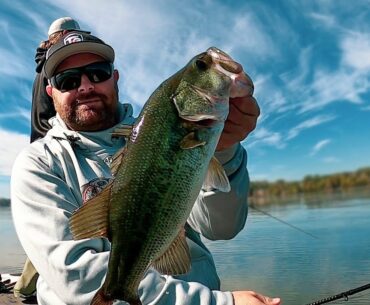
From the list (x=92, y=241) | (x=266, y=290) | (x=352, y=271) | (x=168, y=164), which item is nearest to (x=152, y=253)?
(x=168, y=164)

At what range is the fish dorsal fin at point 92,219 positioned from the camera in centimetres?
177

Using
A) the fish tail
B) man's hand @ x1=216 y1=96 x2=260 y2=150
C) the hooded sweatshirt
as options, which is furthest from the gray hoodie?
the hooded sweatshirt

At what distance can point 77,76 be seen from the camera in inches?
135

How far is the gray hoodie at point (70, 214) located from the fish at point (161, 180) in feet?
1.71

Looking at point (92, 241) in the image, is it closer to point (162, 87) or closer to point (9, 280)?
point (162, 87)

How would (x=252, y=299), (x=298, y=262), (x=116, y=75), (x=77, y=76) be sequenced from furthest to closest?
1. (x=298, y=262)
2. (x=116, y=75)
3. (x=77, y=76)
4. (x=252, y=299)

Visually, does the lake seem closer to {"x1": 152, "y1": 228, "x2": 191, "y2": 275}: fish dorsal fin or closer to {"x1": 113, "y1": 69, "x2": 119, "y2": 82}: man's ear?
{"x1": 113, "y1": 69, "x2": 119, "y2": 82}: man's ear

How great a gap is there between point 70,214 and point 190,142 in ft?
4.17

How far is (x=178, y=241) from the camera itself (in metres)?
1.85

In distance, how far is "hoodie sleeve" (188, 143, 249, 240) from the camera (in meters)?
2.61

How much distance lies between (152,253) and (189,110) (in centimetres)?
51

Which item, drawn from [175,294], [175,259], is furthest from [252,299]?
[175,259]

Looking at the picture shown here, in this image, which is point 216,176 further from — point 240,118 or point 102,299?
point 102,299

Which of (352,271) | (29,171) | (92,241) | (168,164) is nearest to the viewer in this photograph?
(168,164)
